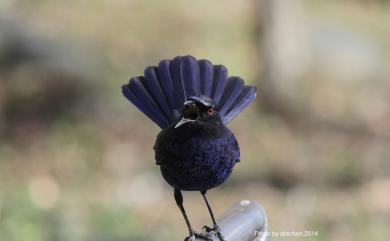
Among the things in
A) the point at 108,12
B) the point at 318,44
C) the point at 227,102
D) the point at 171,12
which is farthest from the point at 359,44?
the point at 227,102

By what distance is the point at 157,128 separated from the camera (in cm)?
754

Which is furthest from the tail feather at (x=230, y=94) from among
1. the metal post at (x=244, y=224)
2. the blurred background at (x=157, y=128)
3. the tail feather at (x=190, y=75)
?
the blurred background at (x=157, y=128)

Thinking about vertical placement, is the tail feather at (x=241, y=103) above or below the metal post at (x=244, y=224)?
above

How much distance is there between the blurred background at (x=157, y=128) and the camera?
5.90m

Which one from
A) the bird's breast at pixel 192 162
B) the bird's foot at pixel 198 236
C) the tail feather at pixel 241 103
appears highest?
the tail feather at pixel 241 103

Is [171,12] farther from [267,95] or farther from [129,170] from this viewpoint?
[129,170]

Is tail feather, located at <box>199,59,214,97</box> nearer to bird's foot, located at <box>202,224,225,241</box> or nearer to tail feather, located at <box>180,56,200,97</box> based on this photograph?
tail feather, located at <box>180,56,200,97</box>

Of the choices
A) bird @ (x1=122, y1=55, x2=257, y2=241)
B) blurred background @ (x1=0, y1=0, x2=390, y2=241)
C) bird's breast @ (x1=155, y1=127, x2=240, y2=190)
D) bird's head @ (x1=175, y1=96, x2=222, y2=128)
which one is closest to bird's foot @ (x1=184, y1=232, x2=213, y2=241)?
bird @ (x1=122, y1=55, x2=257, y2=241)

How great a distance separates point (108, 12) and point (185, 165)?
27.0ft

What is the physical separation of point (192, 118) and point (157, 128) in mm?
4855

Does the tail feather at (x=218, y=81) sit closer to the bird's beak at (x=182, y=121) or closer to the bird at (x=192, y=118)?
the bird at (x=192, y=118)

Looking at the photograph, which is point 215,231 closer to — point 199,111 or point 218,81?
point 199,111

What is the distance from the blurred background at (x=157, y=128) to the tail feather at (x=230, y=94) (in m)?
1.83

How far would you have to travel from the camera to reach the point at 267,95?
26.9ft
